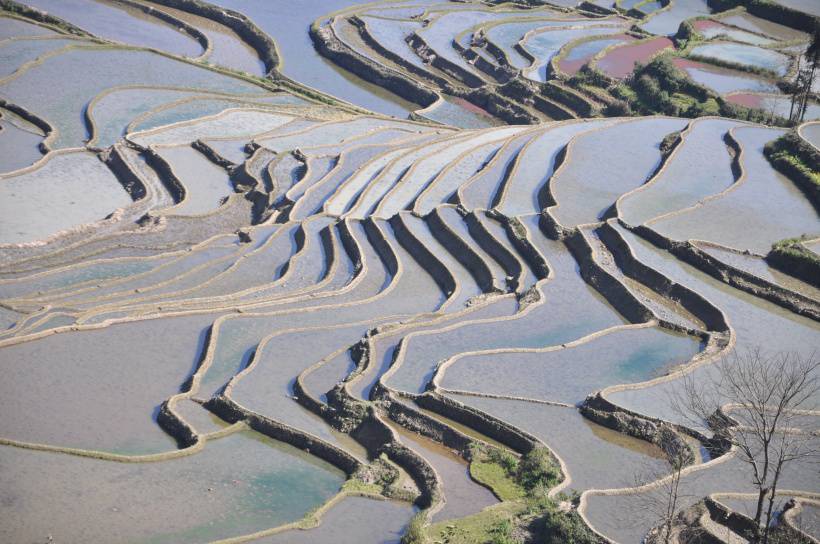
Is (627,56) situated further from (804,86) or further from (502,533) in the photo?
(502,533)

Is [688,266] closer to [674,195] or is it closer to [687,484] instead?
[674,195]

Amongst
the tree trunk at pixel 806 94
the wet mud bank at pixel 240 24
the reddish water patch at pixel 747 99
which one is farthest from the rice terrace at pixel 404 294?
the wet mud bank at pixel 240 24

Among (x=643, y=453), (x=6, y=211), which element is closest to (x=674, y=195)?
(x=643, y=453)

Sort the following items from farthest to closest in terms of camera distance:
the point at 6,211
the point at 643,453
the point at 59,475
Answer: the point at 6,211
the point at 643,453
the point at 59,475

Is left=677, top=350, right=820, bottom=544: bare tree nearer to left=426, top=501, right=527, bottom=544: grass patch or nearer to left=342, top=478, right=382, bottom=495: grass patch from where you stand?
left=426, top=501, right=527, bottom=544: grass patch

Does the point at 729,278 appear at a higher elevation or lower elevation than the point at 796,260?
lower

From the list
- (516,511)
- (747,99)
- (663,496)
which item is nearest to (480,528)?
(516,511)

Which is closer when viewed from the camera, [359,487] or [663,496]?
[663,496]
